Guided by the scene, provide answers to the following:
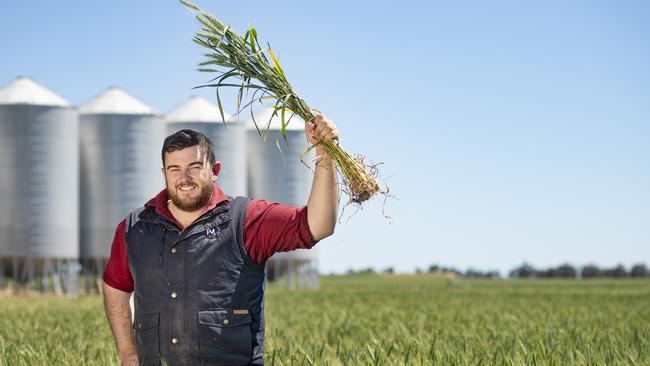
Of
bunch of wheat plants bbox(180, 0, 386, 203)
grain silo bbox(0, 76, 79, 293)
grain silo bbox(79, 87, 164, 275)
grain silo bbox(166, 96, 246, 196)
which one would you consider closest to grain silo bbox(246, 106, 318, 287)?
grain silo bbox(166, 96, 246, 196)

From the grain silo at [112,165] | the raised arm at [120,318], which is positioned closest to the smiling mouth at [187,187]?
the raised arm at [120,318]

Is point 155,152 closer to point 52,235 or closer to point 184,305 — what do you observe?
point 52,235

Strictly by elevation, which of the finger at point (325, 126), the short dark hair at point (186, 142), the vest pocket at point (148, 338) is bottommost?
Result: the vest pocket at point (148, 338)

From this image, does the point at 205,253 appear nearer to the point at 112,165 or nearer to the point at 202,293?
the point at 202,293

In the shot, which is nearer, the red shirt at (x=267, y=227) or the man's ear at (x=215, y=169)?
the red shirt at (x=267, y=227)

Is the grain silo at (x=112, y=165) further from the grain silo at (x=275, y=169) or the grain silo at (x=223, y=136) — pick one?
the grain silo at (x=275, y=169)

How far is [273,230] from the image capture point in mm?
4410

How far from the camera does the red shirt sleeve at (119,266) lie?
15.5 ft

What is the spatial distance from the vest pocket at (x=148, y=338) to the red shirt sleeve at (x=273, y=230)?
0.60 meters

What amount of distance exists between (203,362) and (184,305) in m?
0.30

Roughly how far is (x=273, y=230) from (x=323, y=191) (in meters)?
0.34

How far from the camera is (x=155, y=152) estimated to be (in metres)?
38.3

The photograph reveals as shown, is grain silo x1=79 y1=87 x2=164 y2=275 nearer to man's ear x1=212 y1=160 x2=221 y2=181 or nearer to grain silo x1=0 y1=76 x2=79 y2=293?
grain silo x1=0 y1=76 x2=79 y2=293

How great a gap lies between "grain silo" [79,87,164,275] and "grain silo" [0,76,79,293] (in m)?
1.45
